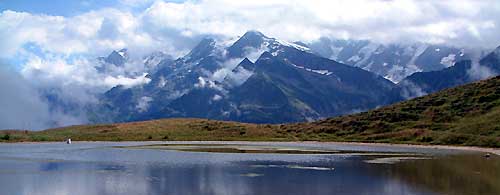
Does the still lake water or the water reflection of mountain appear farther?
the water reflection of mountain

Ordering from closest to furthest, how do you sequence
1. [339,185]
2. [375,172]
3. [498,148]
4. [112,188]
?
[112,188], [339,185], [375,172], [498,148]

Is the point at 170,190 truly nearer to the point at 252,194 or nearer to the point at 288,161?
the point at 252,194

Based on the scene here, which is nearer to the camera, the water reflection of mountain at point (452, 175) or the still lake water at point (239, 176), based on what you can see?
the still lake water at point (239, 176)

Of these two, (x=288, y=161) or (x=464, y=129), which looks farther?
(x=464, y=129)

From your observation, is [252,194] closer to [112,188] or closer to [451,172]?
[112,188]

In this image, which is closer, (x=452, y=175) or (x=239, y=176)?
(x=239, y=176)

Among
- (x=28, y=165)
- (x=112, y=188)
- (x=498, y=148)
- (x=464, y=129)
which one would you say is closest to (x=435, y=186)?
(x=112, y=188)

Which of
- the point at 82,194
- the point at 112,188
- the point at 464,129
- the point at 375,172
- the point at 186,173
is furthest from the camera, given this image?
the point at 464,129

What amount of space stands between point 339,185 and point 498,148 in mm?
96620

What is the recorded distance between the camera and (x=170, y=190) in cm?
6750

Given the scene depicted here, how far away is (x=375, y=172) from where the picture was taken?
91750 mm

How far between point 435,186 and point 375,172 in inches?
661

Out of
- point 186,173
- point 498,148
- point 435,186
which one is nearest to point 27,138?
point 186,173

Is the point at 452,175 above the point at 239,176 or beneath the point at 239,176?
beneath
